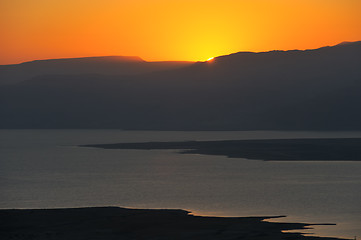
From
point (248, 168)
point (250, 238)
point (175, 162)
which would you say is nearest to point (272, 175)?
point (248, 168)

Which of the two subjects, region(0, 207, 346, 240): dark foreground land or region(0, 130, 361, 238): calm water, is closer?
region(0, 207, 346, 240): dark foreground land

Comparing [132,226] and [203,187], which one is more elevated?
[203,187]

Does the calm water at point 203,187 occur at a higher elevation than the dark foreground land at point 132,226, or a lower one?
higher

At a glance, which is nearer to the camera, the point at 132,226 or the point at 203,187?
the point at 132,226

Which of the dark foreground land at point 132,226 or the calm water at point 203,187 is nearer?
the dark foreground land at point 132,226
